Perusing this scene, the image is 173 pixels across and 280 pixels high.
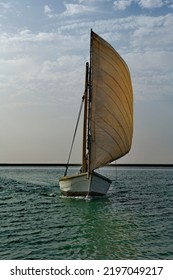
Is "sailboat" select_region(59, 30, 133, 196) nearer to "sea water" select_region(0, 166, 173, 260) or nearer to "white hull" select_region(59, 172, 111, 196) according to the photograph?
"white hull" select_region(59, 172, 111, 196)

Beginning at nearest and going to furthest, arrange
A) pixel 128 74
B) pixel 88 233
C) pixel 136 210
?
pixel 88 233, pixel 136 210, pixel 128 74

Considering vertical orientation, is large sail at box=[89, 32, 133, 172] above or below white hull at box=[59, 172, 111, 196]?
above

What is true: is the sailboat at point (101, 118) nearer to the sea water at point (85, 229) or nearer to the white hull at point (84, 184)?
the white hull at point (84, 184)

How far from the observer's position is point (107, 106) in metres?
27.1

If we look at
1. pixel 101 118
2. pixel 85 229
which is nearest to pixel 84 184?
pixel 101 118

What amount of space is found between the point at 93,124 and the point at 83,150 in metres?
2.00

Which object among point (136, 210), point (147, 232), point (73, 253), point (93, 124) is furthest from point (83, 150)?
point (73, 253)

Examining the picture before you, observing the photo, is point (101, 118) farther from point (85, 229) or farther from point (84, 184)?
point (85, 229)

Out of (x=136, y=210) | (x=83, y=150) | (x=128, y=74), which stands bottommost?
(x=136, y=210)

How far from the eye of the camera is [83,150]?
88.9 feet

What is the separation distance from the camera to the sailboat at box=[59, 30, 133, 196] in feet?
85.6

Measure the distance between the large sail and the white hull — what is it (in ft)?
2.49

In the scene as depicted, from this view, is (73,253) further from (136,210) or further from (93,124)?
(93,124)

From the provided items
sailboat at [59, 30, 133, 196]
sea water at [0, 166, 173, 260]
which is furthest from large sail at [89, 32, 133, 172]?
sea water at [0, 166, 173, 260]
